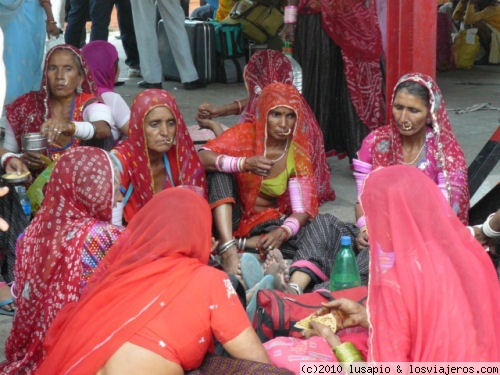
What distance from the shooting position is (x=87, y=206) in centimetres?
316

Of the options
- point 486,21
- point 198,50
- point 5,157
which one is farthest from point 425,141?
point 486,21

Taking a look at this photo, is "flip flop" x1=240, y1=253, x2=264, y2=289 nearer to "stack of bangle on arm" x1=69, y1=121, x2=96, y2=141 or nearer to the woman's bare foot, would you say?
the woman's bare foot

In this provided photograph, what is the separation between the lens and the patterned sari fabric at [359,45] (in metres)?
5.34

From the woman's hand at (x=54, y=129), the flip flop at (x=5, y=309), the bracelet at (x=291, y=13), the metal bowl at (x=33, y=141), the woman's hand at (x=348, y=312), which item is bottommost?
the flip flop at (x=5, y=309)

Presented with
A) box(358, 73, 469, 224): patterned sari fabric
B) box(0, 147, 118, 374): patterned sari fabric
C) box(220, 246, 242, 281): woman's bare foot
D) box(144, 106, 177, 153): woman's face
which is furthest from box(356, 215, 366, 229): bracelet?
box(0, 147, 118, 374): patterned sari fabric

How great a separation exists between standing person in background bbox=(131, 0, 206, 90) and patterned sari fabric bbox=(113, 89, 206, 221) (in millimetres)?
3408

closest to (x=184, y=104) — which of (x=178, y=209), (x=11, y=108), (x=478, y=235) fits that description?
(x=11, y=108)

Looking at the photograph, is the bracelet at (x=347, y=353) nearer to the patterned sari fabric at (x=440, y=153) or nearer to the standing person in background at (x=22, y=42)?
the patterned sari fabric at (x=440, y=153)

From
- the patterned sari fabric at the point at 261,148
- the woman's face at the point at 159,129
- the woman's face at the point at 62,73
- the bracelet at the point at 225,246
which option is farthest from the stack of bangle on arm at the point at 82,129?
the bracelet at the point at 225,246

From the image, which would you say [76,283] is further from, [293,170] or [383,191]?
[293,170]

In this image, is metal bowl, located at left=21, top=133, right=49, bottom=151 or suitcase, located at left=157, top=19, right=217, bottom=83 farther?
suitcase, located at left=157, top=19, right=217, bottom=83

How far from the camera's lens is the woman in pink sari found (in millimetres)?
2326

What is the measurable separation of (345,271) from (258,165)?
73cm

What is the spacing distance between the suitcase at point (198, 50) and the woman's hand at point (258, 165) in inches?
165
